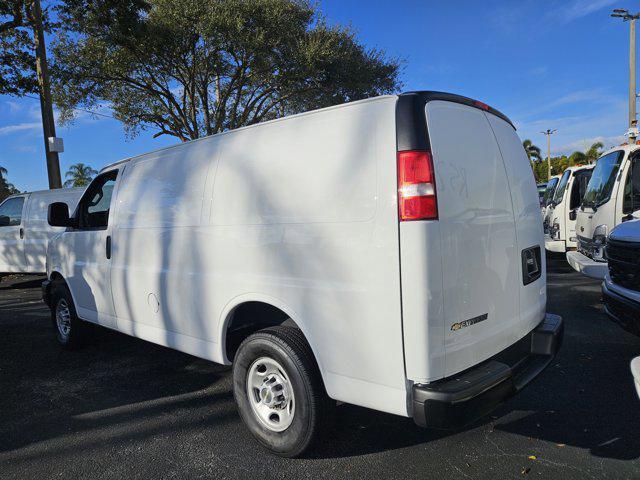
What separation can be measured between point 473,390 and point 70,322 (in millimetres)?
4674

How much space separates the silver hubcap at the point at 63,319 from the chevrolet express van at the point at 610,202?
653 centimetres

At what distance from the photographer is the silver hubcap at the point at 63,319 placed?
541 cm

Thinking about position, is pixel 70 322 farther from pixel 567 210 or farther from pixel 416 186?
pixel 567 210

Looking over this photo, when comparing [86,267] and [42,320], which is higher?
[86,267]

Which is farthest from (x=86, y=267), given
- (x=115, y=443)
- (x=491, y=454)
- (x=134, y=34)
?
(x=134, y=34)

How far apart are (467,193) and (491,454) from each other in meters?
1.68

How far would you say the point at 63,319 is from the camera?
18.1ft

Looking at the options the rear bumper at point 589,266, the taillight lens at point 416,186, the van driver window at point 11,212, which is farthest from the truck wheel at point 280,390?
the van driver window at point 11,212

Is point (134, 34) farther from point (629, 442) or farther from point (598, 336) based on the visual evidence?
point (629, 442)

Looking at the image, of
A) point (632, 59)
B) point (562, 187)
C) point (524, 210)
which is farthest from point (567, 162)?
point (524, 210)

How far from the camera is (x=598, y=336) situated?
5.25 m

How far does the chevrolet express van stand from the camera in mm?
6773

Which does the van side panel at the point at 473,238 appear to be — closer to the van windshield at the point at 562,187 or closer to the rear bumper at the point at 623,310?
the rear bumper at the point at 623,310

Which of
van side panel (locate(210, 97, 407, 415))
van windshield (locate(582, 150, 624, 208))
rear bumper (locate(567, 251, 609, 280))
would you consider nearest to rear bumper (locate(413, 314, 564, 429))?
van side panel (locate(210, 97, 407, 415))
